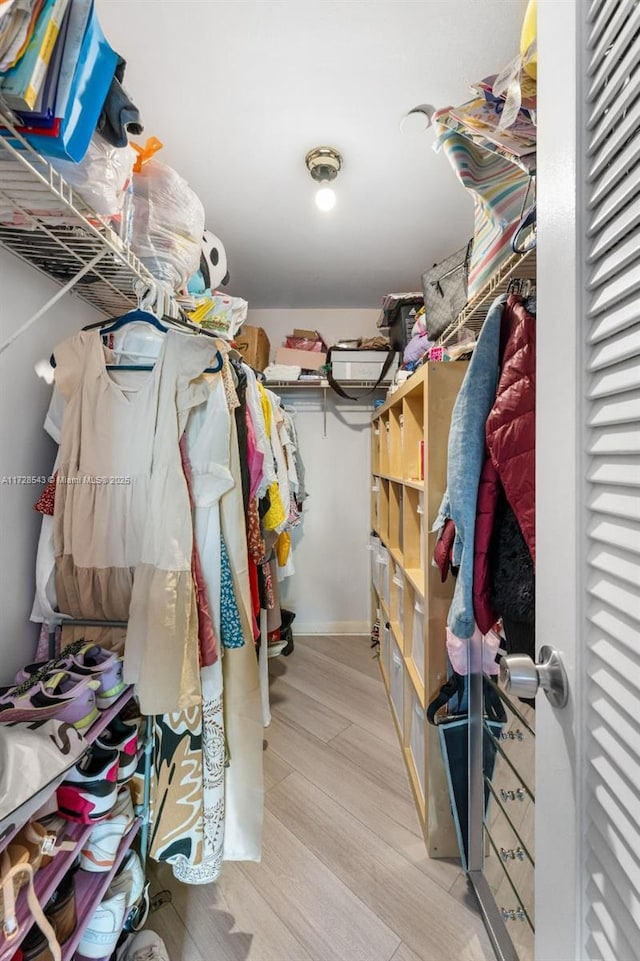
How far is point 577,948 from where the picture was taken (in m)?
0.37

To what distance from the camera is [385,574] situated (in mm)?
2027

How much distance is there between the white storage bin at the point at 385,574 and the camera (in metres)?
1.92

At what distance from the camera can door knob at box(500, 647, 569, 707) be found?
1.35ft

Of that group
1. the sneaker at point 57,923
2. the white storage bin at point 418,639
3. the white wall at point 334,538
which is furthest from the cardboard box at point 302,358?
the sneaker at point 57,923

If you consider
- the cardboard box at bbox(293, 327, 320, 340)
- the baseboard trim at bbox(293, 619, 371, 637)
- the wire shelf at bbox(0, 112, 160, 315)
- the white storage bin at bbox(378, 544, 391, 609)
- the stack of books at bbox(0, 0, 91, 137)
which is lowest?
the baseboard trim at bbox(293, 619, 371, 637)

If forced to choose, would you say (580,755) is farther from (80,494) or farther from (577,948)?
(80,494)

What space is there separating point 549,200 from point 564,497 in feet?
1.22

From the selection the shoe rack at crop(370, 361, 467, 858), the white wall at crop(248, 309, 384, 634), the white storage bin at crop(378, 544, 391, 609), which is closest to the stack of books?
the shoe rack at crop(370, 361, 467, 858)

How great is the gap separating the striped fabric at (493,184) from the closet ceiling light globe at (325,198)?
0.58 m

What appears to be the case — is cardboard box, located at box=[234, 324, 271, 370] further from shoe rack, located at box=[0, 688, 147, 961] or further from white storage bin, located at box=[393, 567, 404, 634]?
shoe rack, located at box=[0, 688, 147, 961]

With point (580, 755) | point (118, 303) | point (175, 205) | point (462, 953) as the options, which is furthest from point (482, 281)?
point (462, 953)

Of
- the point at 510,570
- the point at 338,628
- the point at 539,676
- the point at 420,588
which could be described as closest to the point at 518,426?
the point at 510,570

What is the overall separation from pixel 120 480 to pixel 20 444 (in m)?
0.30

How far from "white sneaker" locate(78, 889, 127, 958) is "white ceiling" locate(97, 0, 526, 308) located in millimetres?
1986
